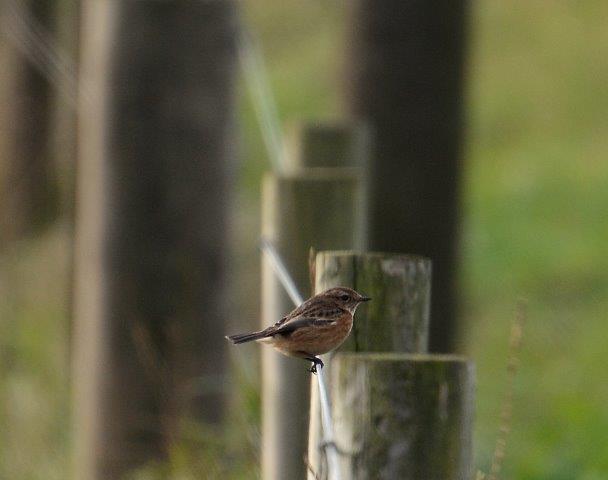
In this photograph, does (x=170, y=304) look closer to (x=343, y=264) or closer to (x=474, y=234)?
(x=343, y=264)

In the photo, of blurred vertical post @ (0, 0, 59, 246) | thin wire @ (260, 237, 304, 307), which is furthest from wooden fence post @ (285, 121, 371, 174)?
blurred vertical post @ (0, 0, 59, 246)

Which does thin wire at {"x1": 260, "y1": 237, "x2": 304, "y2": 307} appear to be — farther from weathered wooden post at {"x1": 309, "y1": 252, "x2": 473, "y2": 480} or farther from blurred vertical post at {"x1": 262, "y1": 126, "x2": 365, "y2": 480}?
weathered wooden post at {"x1": 309, "y1": 252, "x2": 473, "y2": 480}

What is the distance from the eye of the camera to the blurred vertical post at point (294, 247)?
14.8 feet

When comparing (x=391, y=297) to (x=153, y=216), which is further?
(x=153, y=216)

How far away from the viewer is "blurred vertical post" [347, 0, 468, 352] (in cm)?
888

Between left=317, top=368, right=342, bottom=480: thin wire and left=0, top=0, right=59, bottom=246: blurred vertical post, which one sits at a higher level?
left=0, top=0, right=59, bottom=246: blurred vertical post

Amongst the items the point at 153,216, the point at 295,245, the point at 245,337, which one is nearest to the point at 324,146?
the point at 153,216

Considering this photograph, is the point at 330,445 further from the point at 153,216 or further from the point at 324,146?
the point at 153,216

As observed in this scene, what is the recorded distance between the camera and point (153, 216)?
7.84m

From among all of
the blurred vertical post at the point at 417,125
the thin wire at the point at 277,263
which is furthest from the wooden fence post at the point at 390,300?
the blurred vertical post at the point at 417,125

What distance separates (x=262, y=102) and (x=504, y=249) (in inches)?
446

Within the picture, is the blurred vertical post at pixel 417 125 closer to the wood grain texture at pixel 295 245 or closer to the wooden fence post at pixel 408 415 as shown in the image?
the wood grain texture at pixel 295 245

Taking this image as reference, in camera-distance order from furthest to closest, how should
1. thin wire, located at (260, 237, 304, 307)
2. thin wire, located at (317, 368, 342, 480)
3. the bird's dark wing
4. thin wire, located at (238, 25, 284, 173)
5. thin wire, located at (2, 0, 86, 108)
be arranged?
1. thin wire, located at (2, 0, 86, 108)
2. thin wire, located at (238, 25, 284, 173)
3. thin wire, located at (260, 237, 304, 307)
4. the bird's dark wing
5. thin wire, located at (317, 368, 342, 480)

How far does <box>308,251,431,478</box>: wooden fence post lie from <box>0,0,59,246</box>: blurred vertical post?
1027cm
